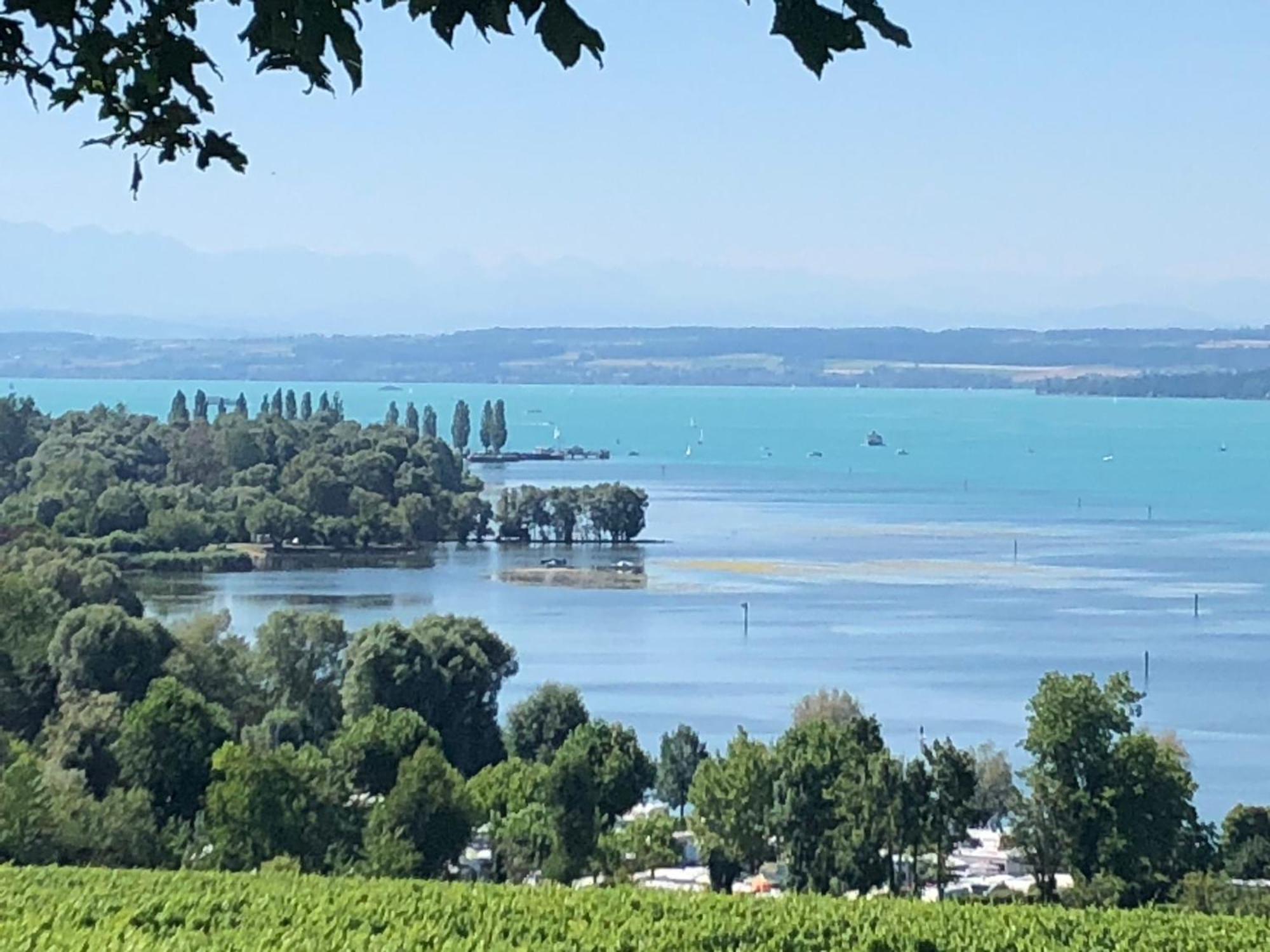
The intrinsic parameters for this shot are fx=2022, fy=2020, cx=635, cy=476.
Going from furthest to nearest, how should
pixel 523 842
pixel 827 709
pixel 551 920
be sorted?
pixel 827 709, pixel 523 842, pixel 551 920

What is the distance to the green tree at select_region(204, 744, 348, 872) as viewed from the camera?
1445 centimetres

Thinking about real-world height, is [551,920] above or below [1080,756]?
above

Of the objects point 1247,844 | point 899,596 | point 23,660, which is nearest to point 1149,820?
point 1247,844

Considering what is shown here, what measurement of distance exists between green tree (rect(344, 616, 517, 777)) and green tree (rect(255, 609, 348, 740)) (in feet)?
1.65

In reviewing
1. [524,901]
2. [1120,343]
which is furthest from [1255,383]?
[524,901]

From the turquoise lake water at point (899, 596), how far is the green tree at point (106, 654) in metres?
5.41

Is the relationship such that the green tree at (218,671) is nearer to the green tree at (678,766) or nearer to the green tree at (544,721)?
the green tree at (544,721)

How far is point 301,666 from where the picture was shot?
23.5 m

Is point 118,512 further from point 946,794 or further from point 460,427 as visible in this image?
point 946,794

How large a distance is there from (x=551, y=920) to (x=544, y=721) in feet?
41.7

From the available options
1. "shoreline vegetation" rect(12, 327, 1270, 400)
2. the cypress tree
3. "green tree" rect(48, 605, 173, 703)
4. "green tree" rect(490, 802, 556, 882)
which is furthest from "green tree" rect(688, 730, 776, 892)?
"shoreline vegetation" rect(12, 327, 1270, 400)

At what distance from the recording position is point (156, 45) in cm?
248

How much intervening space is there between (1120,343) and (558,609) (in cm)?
11847

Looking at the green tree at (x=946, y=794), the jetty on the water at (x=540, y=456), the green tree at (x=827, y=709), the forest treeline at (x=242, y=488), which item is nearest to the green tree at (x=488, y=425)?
the jetty on the water at (x=540, y=456)
